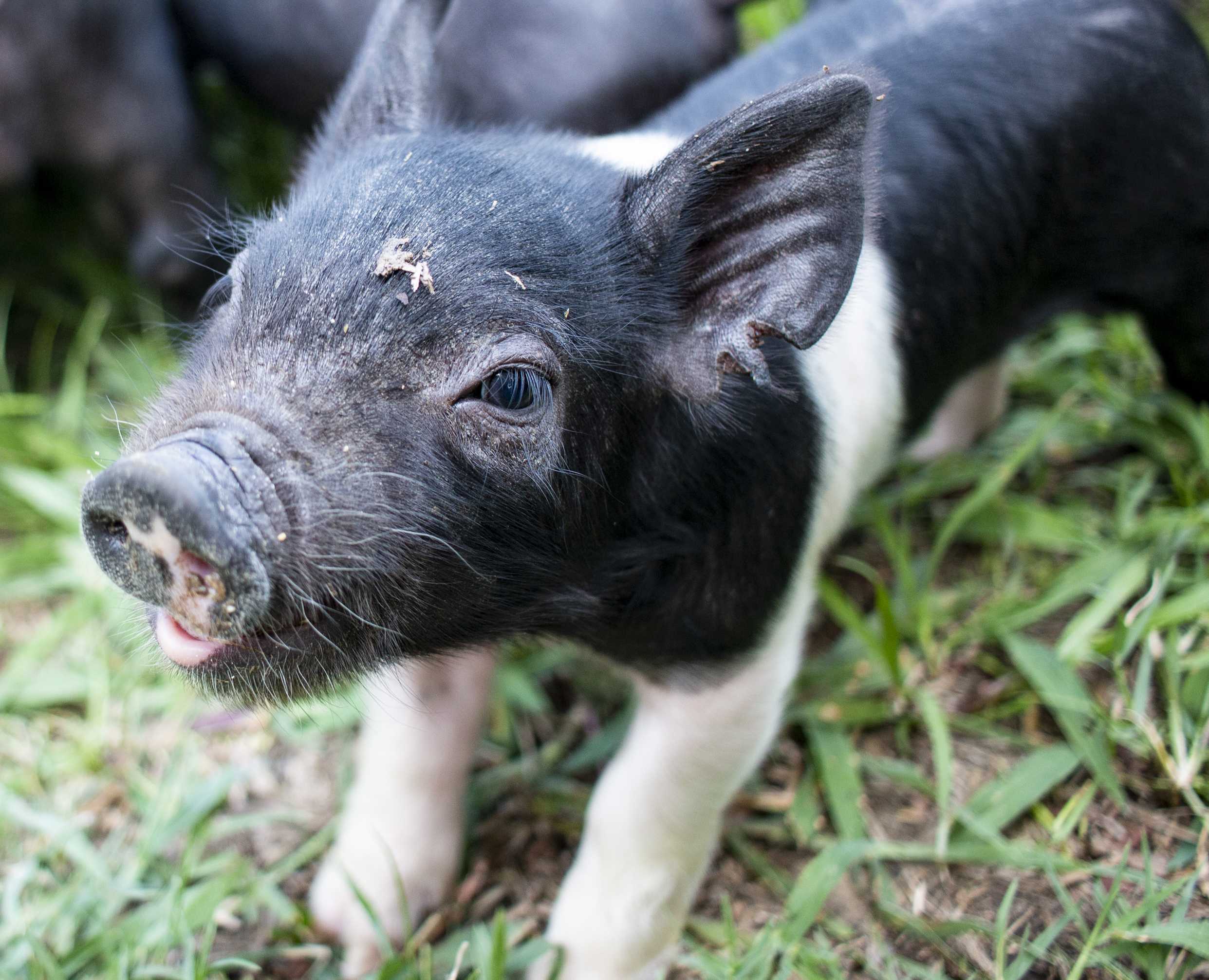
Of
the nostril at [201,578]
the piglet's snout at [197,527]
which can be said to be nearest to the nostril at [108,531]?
the piglet's snout at [197,527]

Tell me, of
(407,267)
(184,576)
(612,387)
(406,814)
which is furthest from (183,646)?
(406,814)

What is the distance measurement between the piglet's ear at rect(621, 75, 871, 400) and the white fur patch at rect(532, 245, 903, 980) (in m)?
0.42

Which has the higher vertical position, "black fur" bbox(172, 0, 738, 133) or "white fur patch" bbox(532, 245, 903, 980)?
"black fur" bbox(172, 0, 738, 133)

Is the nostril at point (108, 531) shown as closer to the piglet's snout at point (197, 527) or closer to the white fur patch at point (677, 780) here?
the piglet's snout at point (197, 527)

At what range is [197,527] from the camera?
1.77m

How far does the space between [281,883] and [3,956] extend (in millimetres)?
693

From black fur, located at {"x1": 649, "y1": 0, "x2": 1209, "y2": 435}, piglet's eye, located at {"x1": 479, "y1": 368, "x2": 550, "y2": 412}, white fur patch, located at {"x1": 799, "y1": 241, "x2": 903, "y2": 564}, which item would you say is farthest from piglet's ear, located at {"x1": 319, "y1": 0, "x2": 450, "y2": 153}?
white fur patch, located at {"x1": 799, "y1": 241, "x2": 903, "y2": 564}

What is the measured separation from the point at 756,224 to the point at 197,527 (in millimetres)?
1208

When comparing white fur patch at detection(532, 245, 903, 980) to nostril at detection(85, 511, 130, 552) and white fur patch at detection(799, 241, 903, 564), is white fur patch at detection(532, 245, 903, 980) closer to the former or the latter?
white fur patch at detection(799, 241, 903, 564)

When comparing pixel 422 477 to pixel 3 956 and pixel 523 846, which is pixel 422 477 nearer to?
pixel 523 846

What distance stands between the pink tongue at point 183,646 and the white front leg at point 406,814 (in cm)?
91

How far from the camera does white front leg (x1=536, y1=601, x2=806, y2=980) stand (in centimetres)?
274

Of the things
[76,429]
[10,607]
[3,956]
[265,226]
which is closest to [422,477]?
[265,226]

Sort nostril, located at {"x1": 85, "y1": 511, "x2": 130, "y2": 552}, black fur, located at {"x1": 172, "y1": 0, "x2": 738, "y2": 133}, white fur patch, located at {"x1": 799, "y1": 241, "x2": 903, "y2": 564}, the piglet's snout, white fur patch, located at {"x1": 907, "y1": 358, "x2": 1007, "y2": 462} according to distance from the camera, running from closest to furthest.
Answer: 1. the piglet's snout
2. nostril, located at {"x1": 85, "y1": 511, "x2": 130, "y2": 552}
3. white fur patch, located at {"x1": 799, "y1": 241, "x2": 903, "y2": 564}
4. white fur patch, located at {"x1": 907, "y1": 358, "x2": 1007, "y2": 462}
5. black fur, located at {"x1": 172, "y1": 0, "x2": 738, "y2": 133}
